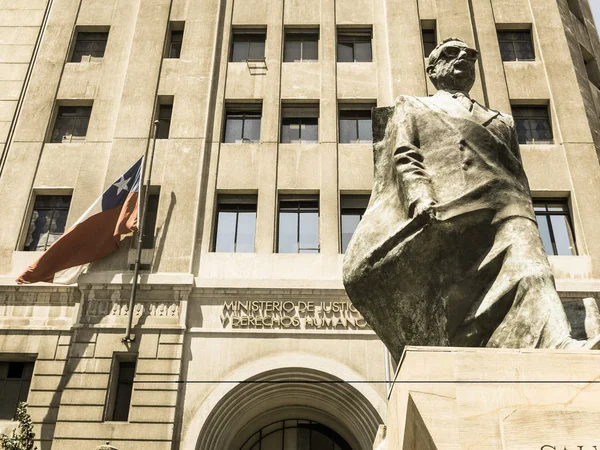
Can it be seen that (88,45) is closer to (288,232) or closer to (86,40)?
(86,40)

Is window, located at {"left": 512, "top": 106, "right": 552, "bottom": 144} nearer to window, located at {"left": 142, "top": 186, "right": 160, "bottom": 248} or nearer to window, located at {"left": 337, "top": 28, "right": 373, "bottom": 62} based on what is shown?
window, located at {"left": 337, "top": 28, "right": 373, "bottom": 62}

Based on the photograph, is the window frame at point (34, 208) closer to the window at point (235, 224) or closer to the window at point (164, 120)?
the window at point (164, 120)

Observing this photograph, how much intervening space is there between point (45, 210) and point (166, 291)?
16.0ft

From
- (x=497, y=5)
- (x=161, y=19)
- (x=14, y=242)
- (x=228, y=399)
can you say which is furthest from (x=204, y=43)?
(x=228, y=399)

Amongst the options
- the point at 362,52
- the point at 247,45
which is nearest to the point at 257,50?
the point at 247,45

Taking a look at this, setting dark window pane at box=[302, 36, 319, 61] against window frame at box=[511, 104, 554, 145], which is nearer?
window frame at box=[511, 104, 554, 145]

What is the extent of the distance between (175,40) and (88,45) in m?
2.90

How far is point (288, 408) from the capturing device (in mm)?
16156

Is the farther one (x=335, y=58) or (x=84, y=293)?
(x=335, y=58)

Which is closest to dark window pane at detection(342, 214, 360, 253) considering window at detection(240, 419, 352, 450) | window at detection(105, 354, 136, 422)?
window at detection(240, 419, 352, 450)

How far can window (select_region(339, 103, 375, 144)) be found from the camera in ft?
61.9

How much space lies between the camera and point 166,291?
15.6 metres

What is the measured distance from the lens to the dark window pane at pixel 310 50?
2041 centimetres

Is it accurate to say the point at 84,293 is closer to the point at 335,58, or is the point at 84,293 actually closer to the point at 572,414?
the point at 335,58
